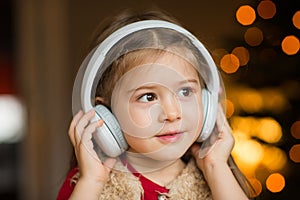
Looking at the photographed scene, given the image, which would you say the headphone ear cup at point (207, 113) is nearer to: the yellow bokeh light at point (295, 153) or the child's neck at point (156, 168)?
the child's neck at point (156, 168)

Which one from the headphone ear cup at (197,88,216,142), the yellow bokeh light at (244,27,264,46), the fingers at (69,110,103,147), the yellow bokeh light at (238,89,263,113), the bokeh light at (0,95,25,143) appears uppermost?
the headphone ear cup at (197,88,216,142)

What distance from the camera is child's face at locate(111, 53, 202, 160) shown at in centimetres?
71

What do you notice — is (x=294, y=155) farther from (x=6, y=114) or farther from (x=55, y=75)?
(x=6, y=114)

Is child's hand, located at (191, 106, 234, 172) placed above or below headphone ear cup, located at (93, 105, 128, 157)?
below

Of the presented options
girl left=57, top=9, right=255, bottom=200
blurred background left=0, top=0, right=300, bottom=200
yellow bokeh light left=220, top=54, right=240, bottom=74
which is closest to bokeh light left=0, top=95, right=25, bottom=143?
blurred background left=0, top=0, right=300, bottom=200

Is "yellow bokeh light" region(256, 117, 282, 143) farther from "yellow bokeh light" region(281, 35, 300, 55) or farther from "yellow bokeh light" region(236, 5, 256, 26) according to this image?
"yellow bokeh light" region(236, 5, 256, 26)

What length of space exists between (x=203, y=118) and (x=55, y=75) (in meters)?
2.23

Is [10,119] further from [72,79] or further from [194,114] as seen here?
[194,114]

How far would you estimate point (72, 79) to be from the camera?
7.46 feet

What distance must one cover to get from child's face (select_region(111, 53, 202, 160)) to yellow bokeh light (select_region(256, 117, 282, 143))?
1.29 meters

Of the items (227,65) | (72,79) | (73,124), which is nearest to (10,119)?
(72,79)

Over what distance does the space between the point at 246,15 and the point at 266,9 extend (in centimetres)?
9

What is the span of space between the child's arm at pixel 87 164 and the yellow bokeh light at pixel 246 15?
1375 mm

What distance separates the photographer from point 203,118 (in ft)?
2.46
